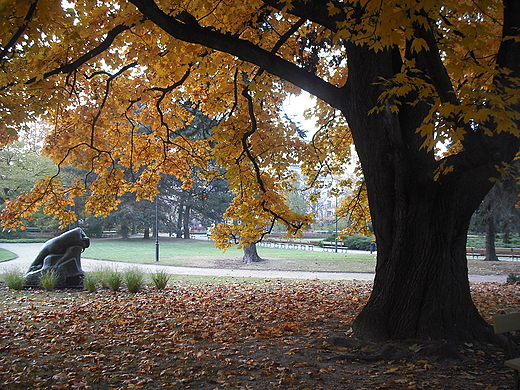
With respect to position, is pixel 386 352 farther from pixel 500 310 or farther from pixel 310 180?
pixel 310 180

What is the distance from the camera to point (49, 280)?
11242 mm

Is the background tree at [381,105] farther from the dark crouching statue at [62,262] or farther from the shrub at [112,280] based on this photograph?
the dark crouching statue at [62,262]

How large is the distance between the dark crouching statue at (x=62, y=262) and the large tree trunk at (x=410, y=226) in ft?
30.7

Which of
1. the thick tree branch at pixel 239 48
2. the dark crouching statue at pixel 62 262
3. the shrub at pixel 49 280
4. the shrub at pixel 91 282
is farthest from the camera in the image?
the dark crouching statue at pixel 62 262

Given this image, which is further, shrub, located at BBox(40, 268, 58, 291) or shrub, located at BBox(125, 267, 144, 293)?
shrub, located at BBox(40, 268, 58, 291)

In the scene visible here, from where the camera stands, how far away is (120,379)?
427 centimetres

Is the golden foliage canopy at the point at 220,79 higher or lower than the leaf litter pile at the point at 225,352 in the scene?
higher

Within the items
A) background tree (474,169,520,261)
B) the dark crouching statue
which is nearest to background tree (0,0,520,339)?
the dark crouching statue

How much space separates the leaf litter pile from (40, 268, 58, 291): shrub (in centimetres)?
282

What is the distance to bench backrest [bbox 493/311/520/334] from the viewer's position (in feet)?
12.6

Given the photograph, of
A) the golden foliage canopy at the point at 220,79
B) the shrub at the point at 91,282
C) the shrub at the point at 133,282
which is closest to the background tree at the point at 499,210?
the golden foliage canopy at the point at 220,79

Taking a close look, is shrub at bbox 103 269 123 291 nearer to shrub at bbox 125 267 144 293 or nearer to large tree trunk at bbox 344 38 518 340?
shrub at bbox 125 267 144 293

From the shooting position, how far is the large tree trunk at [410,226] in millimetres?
5043

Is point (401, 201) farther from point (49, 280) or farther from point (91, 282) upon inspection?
point (49, 280)
